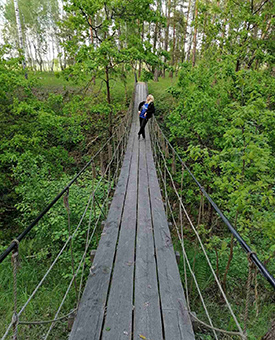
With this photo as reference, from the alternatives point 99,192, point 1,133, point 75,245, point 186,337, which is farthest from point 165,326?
point 1,133

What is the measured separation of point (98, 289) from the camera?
81.8 inches

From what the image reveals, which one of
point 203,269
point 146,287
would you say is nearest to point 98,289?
point 146,287

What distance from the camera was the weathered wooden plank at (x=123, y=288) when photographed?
171 centimetres

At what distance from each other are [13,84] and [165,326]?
7.38 meters

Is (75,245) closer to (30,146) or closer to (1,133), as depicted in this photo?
(30,146)

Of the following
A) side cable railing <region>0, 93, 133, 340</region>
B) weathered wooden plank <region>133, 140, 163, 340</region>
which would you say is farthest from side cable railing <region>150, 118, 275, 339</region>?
side cable railing <region>0, 93, 133, 340</region>

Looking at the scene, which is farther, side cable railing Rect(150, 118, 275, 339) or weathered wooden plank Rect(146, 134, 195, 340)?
weathered wooden plank Rect(146, 134, 195, 340)

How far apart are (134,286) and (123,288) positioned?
11 cm

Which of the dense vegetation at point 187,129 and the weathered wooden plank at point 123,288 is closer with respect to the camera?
the weathered wooden plank at point 123,288

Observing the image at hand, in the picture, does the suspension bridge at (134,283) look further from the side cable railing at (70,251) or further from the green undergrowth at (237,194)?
the green undergrowth at (237,194)

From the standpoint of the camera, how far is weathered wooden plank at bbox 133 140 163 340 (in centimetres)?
172

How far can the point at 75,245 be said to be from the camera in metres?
4.47

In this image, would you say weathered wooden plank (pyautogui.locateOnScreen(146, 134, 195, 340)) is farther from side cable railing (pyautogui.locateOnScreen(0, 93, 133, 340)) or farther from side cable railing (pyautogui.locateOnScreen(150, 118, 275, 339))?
side cable railing (pyautogui.locateOnScreen(0, 93, 133, 340))

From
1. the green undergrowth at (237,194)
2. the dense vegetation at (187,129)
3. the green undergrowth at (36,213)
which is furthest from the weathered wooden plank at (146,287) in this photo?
the dense vegetation at (187,129)
